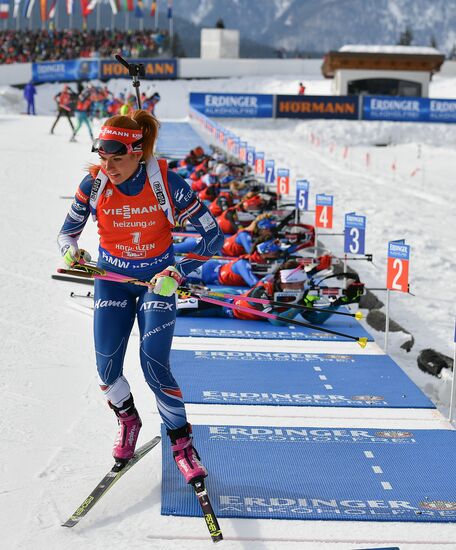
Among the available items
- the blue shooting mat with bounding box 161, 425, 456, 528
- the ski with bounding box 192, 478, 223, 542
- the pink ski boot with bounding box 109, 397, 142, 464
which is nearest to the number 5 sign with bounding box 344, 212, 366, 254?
the blue shooting mat with bounding box 161, 425, 456, 528

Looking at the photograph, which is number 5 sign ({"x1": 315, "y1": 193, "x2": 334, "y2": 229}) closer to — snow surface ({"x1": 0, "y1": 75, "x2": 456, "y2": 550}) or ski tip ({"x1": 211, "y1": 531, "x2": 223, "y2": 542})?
snow surface ({"x1": 0, "y1": 75, "x2": 456, "y2": 550})

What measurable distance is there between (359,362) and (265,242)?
8.97 ft

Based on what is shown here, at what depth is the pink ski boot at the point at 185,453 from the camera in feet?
15.0

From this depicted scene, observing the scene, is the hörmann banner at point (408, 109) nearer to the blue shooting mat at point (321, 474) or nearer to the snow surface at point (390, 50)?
the snow surface at point (390, 50)

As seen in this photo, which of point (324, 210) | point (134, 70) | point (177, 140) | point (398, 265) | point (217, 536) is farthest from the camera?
point (177, 140)

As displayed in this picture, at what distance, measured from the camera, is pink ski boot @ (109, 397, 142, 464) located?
189 inches

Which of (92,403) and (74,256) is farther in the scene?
(92,403)

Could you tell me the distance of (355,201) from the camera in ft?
64.3

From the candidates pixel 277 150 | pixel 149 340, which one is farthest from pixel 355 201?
pixel 149 340

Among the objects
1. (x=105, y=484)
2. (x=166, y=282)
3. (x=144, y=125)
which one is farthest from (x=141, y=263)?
(x=105, y=484)

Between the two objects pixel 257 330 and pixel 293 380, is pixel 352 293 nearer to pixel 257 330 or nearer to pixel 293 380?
pixel 257 330

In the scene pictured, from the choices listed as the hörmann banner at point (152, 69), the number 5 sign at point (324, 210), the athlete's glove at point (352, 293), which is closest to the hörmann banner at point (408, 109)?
the hörmann banner at point (152, 69)

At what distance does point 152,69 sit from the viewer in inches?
1908

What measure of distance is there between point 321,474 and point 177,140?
25.0 metres
